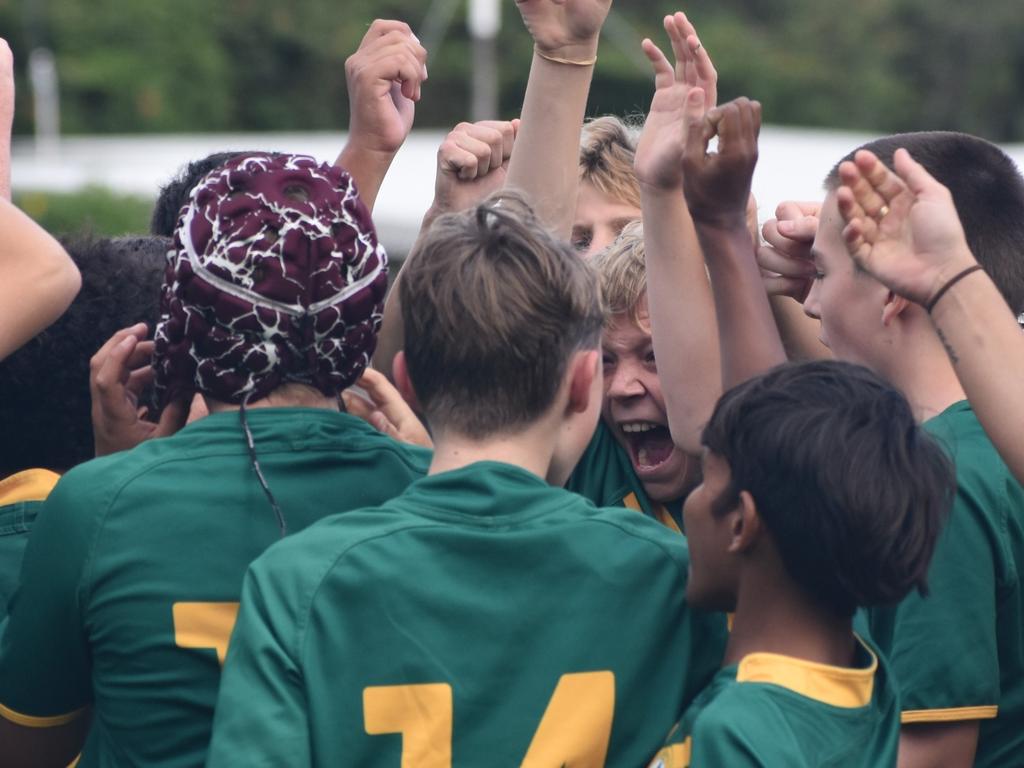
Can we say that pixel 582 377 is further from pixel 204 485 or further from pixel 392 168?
pixel 392 168

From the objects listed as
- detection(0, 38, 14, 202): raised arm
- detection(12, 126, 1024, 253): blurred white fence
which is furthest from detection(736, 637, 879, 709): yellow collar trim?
detection(12, 126, 1024, 253): blurred white fence

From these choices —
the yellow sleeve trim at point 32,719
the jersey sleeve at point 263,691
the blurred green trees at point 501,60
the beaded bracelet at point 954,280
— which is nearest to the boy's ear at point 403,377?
the jersey sleeve at point 263,691

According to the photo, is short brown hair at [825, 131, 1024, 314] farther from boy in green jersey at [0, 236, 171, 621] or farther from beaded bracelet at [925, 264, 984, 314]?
boy in green jersey at [0, 236, 171, 621]

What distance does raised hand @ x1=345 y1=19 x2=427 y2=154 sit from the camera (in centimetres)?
325

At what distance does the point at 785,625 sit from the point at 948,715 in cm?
53

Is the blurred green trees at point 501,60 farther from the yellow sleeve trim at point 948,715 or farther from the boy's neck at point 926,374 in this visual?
the yellow sleeve trim at point 948,715

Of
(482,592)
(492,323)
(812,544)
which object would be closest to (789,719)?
(812,544)

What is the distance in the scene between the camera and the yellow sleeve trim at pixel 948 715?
2.71 meters

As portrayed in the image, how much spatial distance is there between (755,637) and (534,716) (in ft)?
1.13

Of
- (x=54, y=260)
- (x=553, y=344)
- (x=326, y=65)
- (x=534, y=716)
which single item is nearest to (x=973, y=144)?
(x=553, y=344)

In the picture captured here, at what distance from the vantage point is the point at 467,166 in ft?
11.2

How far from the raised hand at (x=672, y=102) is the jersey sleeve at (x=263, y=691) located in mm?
1198

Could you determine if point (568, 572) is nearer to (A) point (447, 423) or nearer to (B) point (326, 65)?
(A) point (447, 423)

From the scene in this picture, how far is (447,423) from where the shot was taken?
7.88 feet
